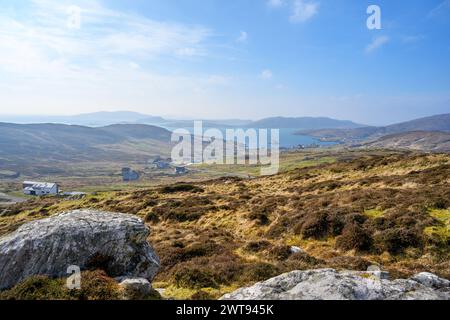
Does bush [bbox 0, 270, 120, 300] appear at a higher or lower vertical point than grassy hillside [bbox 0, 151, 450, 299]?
higher

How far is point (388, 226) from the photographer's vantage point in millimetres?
18859

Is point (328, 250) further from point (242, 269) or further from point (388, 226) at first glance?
point (242, 269)

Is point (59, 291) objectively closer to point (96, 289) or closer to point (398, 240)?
point (96, 289)

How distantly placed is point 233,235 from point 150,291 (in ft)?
49.5

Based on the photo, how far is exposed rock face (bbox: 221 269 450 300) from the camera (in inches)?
312

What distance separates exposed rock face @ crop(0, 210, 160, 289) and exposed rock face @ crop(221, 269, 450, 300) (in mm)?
5033

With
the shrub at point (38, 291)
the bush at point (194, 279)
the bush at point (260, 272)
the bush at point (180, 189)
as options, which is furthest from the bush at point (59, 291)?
the bush at point (180, 189)

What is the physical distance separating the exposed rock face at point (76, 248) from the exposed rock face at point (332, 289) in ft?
16.5

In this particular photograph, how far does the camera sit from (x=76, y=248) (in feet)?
38.1

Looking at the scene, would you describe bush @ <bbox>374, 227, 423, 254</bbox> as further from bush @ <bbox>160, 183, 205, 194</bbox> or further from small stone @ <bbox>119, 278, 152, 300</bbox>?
bush @ <bbox>160, 183, 205, 194</bbox>

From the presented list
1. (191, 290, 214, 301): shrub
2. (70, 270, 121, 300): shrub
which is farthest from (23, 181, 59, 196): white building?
(70, 270, 121, 300): shrub

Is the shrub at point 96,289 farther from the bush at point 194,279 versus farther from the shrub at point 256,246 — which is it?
the shrub at point 256,246

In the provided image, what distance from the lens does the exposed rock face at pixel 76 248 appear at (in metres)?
11.1

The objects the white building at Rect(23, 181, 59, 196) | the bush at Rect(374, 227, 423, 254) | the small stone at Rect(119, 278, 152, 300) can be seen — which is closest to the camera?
the small stone at Rect(119, 278, 152, 300)
